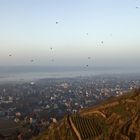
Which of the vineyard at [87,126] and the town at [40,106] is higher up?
the vineyard at [87,126]

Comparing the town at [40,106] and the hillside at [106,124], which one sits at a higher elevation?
the hillside at [106,124]

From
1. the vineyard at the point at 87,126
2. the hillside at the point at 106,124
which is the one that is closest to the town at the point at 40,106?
the hillside at the point at 106,124

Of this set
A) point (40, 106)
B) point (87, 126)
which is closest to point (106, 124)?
point (87, 126)

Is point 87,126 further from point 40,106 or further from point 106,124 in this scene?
point 40,106

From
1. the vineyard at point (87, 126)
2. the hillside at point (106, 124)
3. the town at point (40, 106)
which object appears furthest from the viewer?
the town at point (40, 106)

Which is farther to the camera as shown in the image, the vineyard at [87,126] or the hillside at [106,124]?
the vineyard at [87,126]

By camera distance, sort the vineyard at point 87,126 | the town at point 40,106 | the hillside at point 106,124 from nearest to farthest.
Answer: the hillside at point 106,124
the vineyard at point 87,126
the town at point 40,106

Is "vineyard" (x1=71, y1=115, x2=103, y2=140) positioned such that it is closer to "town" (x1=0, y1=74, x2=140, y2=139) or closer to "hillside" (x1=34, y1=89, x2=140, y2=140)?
"hillside" (x1=34, y1=89, x2=140, y2=140)

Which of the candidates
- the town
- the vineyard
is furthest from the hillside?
the town

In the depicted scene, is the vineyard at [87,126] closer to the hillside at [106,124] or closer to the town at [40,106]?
the hillside at [106,124]
